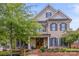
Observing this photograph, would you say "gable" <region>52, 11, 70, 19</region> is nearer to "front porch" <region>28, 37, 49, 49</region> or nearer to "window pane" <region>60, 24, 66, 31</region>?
"window pane" <region>60, 24, 66, 31</region>

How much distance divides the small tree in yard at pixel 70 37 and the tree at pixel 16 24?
0.32 m

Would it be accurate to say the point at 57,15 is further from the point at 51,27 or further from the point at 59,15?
the point at 51,27

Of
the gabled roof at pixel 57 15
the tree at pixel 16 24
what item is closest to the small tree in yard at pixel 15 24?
the tree at pixel 16 24

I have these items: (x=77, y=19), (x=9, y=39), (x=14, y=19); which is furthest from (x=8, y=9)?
(x=77, y=19)

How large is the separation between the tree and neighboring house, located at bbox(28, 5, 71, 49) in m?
0.07

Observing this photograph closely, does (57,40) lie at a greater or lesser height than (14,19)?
lesser

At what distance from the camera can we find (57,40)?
2.71 m

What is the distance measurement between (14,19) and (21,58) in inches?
17.0

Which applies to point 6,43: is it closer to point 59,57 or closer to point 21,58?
point 21,58

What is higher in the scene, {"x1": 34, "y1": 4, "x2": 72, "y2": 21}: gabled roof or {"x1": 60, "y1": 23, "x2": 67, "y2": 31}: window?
{"x1": 34, "y1": 4, "x2": 72, "y2": 21}: gabled roof

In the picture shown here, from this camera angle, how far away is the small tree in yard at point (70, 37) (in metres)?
2.70

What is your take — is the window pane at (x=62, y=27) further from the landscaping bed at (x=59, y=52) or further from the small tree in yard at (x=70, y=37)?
the landscaping bed at (x=59, y=52)

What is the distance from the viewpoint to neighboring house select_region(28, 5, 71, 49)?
2.70m

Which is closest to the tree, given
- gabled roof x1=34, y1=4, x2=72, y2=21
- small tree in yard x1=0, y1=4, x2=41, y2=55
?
small tree in yard x1=0, y1=4, x2=41, y2=55
